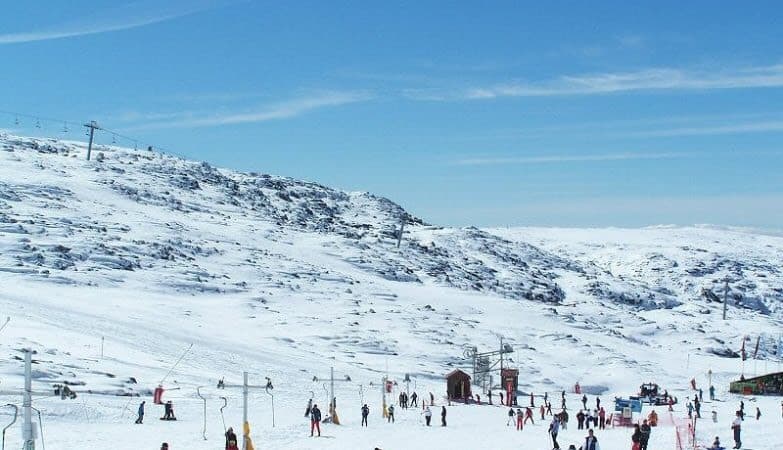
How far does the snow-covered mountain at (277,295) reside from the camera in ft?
188

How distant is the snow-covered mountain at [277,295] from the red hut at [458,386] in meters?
7.48

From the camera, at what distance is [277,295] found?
3627 inches

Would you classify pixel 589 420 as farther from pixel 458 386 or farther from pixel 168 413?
pixel 168 413

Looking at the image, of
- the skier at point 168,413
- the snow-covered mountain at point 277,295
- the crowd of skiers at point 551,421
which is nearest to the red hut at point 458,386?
the crowd of skiers at point 551,421

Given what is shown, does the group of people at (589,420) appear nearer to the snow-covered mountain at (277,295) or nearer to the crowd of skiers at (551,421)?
the crowd of skiers at (551,421)

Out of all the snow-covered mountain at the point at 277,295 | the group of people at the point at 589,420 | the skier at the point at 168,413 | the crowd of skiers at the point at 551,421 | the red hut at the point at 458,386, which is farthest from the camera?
the red hut at the point at 458,386

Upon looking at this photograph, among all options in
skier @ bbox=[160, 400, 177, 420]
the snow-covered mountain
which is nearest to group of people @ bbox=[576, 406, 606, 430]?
the snow-covered mountain

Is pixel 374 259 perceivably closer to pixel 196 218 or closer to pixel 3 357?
pixel 196 218

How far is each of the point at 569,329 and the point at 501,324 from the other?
8463mm

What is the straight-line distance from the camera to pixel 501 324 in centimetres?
9319

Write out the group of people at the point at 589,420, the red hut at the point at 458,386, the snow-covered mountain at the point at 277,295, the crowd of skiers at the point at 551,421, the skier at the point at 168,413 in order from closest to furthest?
the crowd of skiers at the point at 551,421, the skier at the point at 168,413, the group of people at the point at 589,420, the snow-covered mountain at the point at 277,295, the red hut at the point at 458,386

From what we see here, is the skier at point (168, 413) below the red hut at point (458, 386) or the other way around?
below

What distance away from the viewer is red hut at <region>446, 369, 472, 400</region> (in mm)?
57719

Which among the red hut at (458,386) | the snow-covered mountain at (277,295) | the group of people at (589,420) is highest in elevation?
the snow-covered mountain at (277,295)
